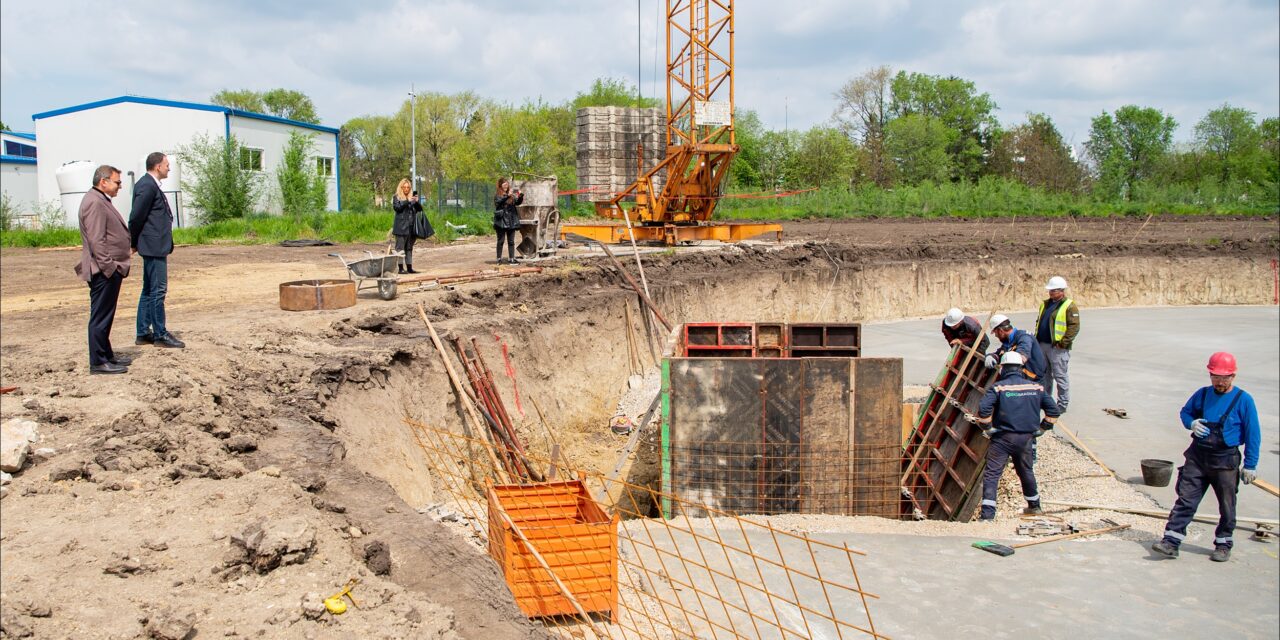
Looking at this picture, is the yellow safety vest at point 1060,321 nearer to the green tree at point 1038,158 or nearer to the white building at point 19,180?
the white building at point 19,180

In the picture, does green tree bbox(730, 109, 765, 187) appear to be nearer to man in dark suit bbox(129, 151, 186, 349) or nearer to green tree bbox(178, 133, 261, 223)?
green tree bbox(178, 133, 261, 223)

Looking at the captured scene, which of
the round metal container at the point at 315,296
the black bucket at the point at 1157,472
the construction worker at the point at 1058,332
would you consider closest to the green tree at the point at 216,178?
the round metal container at the point at 315,296

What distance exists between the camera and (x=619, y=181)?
32.9m

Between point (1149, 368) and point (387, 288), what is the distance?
1163 cm

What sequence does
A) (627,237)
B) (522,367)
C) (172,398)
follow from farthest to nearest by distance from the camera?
(627,237) < (522,367) < (172,398)

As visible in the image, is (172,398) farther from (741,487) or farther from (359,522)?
(741,487)

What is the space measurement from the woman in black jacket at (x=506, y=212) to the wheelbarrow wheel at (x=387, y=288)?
3.69 meters

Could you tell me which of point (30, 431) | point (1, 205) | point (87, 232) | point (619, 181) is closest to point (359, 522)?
point (30, 431)

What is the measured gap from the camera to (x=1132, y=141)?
57.2 m

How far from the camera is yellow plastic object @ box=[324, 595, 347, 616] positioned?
4.02 meters

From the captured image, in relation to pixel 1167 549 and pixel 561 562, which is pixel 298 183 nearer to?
pixel 561 562

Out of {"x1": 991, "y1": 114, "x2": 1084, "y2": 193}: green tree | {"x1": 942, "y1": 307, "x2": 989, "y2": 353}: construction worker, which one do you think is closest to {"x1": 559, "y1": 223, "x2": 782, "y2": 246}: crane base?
{"x1": 942, "y1": 307, "x2": 989, "y2": 353}: construction worker

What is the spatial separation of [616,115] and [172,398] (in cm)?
2796

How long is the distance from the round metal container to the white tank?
16.8m
